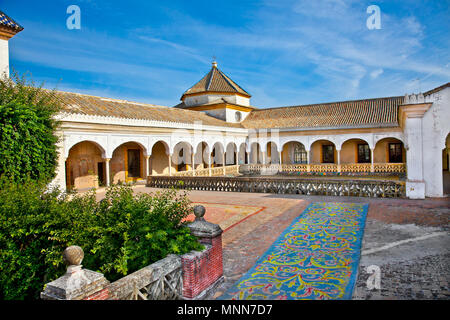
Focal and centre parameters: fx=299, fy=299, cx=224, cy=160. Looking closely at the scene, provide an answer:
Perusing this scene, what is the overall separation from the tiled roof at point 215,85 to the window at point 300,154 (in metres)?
9.19

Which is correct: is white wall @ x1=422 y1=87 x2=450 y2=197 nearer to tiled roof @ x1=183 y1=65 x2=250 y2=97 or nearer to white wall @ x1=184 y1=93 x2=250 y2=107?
white wall @ x1=184 y1=93 x2=250 y2=107

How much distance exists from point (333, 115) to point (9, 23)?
23739 mm

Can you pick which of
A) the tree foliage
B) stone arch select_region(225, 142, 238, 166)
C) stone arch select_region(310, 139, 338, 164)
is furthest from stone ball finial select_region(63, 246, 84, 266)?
stone arch select_region(310, 139, 338, 164)

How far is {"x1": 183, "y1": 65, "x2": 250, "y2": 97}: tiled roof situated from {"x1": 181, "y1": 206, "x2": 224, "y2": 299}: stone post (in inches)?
1107

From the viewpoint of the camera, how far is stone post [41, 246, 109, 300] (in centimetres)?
274

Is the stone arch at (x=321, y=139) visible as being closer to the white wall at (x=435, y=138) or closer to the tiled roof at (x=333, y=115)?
the tiled roof at (x=333, y=115)

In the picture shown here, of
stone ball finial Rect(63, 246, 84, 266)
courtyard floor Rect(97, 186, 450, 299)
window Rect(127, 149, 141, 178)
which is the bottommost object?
courtyard floor Rect(97, 186, 450, 299)

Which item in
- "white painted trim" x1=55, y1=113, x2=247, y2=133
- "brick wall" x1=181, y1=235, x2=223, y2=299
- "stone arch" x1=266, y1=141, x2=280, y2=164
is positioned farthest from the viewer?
"stone arch" x1=266, y1=141, x2=280, y2=164

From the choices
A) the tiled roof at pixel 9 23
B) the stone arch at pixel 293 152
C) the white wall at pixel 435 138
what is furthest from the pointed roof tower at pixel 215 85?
the white wall at pixel 435 138

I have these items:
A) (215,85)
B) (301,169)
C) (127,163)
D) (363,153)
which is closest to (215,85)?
(215,85)

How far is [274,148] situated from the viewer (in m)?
28.9

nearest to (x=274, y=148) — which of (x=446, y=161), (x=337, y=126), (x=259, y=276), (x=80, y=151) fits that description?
(x=337, y=126)

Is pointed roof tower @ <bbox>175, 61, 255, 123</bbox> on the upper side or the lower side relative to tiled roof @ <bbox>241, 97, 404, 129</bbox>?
upper

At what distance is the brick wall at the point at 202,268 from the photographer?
401cm
